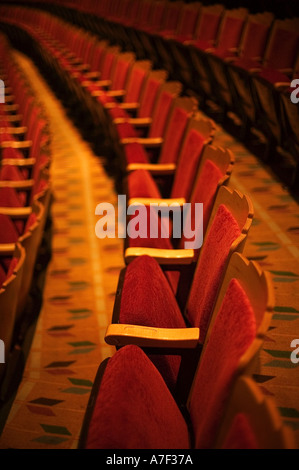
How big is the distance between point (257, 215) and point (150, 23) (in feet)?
4.18

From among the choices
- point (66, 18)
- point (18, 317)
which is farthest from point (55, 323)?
point (66, 18)

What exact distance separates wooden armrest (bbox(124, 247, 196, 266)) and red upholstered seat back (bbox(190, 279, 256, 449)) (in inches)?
6.6

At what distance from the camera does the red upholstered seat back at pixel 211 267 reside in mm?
358

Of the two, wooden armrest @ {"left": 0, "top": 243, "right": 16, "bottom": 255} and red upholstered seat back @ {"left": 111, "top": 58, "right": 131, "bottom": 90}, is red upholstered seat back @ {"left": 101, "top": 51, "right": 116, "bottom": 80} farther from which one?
wooden armrest @ {"left": 0, "top": 243, "right": 16, "bottom": 255}

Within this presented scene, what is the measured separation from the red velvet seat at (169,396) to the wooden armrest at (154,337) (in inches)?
0.9

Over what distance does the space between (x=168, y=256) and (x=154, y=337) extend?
5.5 inches

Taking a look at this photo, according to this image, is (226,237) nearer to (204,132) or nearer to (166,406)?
(166,406)

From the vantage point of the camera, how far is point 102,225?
891mm

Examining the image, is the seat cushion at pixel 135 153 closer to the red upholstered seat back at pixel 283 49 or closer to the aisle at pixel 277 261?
the aisle at pixel 277 261

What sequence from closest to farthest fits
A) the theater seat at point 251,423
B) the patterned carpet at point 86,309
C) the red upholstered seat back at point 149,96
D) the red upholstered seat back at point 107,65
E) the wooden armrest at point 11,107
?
the theater seat at point 251,423
the patterned carpet at point 86,309
the red upholstered seat back at point 149,96
the wooden armrest at point 11,107
the red upholstered seat back at point 107,65

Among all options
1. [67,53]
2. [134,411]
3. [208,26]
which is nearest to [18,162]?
[134,411]

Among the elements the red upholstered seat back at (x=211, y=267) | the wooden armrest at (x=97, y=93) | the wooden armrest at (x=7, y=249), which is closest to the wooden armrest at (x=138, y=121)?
the wooden armrest at (x=97, y=93)

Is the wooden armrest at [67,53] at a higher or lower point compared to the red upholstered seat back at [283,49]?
lower

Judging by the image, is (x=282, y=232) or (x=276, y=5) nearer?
(x=282, y=232)
